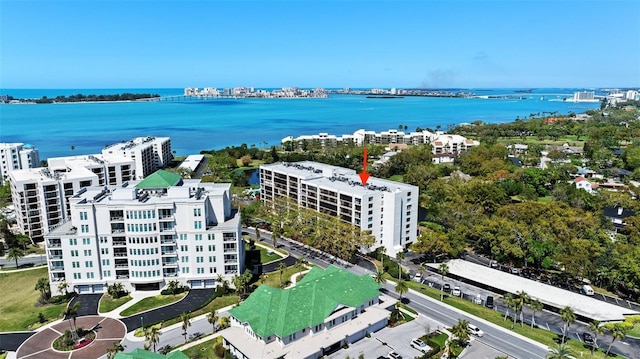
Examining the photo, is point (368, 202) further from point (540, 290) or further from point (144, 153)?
point (144, 153)

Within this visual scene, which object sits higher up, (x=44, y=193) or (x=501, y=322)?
(x=44, y=193)

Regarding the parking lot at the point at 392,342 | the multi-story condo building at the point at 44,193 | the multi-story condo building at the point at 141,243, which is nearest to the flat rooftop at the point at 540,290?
the parking lot at the point at 392,342

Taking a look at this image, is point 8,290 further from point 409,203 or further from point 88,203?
point 409,203

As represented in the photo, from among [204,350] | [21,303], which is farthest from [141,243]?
[204,350]

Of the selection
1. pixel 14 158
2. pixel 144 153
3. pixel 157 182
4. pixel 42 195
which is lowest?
pixel 42 195

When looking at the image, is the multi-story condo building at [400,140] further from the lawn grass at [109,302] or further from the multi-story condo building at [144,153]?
the lawn grass at [109,302]

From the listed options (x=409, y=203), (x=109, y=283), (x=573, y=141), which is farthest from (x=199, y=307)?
(x=573, y=141)

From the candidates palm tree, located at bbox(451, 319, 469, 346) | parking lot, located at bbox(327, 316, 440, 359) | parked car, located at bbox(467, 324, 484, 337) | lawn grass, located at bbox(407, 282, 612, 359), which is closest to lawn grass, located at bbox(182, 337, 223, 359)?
parking lot, located at bbox(327, 316, 440, 359)

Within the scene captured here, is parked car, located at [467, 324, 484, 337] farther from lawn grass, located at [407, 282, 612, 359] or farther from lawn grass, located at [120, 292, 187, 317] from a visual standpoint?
lawn grass, located at [120, 292, 187, 317]
